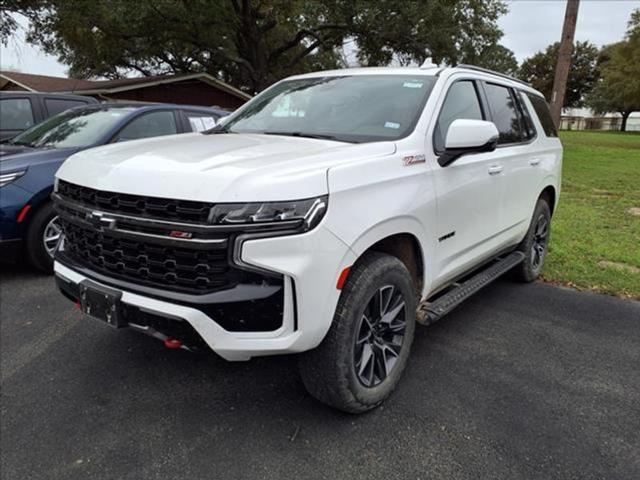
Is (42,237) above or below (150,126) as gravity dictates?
below

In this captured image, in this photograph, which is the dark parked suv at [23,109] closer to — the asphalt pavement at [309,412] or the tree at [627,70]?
the asphalt pavement at [309,412]

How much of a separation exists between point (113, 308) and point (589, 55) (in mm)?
73121

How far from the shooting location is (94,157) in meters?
2.61

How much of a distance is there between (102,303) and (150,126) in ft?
13.0

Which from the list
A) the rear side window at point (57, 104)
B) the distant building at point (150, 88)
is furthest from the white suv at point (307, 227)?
the distant building at point (150, 88)

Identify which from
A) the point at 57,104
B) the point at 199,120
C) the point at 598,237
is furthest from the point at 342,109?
the point at 57,104

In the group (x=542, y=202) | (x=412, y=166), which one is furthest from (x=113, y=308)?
(x=542, y=202)

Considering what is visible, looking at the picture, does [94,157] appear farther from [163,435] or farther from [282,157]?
[163,435]

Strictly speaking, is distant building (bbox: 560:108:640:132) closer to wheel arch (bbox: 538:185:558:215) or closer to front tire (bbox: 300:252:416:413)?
wheel arch (bbox: 538:185:558:215)

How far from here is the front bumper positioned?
2000 millimetres

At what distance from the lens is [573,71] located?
6225 centimetres

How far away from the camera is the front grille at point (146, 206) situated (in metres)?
2.03

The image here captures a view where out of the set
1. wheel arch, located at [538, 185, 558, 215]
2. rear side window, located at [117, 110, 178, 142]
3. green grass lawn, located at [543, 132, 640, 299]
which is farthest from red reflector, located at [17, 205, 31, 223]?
green grass lawn, located at [543, 132, 640, 299]

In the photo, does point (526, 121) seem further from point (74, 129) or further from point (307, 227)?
point (74, 129)
